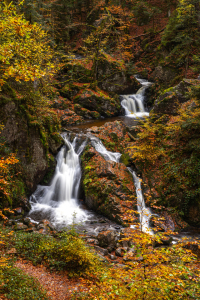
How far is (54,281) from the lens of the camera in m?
4.25

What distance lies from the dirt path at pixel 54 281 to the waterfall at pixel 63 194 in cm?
324

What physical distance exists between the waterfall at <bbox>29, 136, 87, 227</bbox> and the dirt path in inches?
128

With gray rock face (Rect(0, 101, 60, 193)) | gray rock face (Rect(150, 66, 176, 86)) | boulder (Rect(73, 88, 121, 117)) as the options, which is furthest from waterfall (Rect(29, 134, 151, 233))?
gray rock face (Rect(150, 66, 176, 86))

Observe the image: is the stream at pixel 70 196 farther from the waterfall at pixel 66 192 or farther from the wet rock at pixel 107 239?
the wet rock at pixel 107 239

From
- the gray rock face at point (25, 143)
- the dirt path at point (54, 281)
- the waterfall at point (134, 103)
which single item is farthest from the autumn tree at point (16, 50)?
the waterfall at point (134, 103)

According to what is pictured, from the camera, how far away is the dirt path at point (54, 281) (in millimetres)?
3906

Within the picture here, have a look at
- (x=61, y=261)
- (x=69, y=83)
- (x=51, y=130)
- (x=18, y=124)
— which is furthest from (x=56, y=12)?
(x=61, y=261)

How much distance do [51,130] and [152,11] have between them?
25.2m

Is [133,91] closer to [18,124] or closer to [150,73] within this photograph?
[150,73]

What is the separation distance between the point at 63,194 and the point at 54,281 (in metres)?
5.59

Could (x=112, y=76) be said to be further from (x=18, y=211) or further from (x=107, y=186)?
(x=18, y=211)

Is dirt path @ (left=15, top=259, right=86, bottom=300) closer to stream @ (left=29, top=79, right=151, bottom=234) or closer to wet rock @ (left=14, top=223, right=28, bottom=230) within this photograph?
wet rock @ (left=14, top=223, right=28, bottom=230)

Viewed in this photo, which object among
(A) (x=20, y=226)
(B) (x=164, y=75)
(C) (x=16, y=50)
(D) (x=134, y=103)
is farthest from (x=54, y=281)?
(B) (x=164, y=75)

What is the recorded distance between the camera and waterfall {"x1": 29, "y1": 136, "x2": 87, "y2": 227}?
27.2 ft
